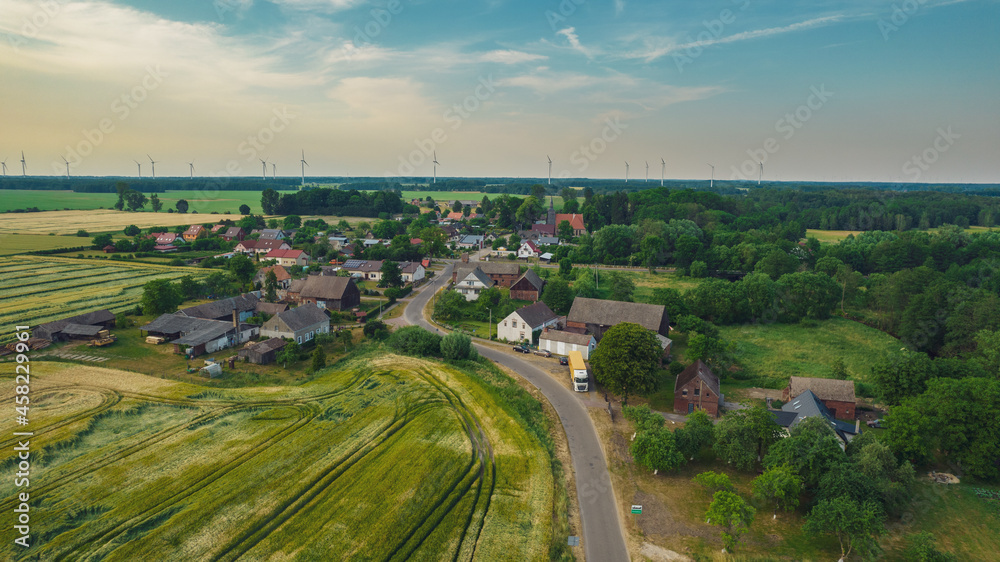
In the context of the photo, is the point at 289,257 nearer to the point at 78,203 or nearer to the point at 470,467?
the point at 470,467

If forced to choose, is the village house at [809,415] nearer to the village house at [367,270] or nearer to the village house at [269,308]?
the village house at [269,308]

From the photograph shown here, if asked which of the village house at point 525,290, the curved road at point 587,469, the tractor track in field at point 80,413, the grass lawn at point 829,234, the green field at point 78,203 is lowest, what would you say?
the curved road at point 587,469

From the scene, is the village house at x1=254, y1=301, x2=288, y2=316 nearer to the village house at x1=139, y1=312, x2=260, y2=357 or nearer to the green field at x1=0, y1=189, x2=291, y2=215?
the village house at x1=139, y1=312, x2=260, y2=357

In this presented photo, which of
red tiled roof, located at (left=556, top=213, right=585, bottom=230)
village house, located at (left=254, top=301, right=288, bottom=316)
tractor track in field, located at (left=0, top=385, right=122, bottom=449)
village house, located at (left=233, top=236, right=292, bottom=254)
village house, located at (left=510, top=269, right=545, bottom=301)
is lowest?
tractor track in field, located at (left=0, top=385, right=122, bottom=449)

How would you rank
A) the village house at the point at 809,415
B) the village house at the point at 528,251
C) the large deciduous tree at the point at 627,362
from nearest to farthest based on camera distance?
1. the village house at the point at 809,415
2. the large deciduous tree at the point at 627,362
3. the village house at the point at 528,251

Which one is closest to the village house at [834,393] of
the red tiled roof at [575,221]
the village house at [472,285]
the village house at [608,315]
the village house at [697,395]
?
→ the village house at [697,395]

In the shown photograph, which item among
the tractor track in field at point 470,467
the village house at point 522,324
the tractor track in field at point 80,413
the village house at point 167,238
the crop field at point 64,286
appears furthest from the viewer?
the village house at point 167,238

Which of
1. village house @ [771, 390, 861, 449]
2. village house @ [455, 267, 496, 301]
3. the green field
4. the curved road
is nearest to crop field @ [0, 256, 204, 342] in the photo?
village house @ [455, 267, 496, 301]
